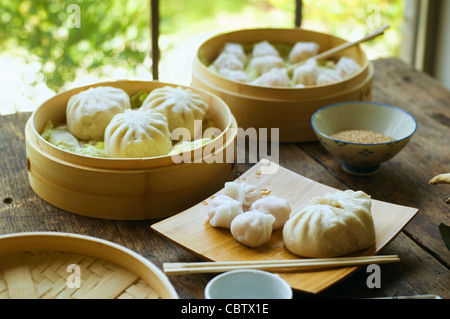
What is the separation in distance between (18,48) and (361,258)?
2.34 meters

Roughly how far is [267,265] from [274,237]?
0.16m

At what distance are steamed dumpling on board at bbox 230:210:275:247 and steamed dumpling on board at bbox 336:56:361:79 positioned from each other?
3.43ft

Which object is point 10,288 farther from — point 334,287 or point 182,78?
point 182,78

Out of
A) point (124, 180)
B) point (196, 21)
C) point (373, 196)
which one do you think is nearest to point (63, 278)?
point (124, 180)

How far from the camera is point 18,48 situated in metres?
3.03

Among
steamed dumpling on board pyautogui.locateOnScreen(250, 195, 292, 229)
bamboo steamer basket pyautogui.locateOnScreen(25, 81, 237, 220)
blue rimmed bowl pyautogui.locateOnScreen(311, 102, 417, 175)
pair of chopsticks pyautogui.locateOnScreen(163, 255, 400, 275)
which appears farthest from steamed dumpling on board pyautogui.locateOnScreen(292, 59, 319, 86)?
pair of chopsticks pyautogui.locateOnScreen(163, 255, 400, 275)

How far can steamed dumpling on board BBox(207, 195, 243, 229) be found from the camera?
150 cm

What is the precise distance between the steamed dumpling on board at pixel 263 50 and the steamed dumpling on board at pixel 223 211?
1129mm

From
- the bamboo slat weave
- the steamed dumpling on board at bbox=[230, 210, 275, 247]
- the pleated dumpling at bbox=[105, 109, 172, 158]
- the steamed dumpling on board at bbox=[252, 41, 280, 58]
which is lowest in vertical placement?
the bamboo slat weave

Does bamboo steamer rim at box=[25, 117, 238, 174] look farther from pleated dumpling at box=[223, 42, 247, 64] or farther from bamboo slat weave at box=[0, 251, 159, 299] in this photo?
pleated dumpling at box=[223, 42, 247, 64]

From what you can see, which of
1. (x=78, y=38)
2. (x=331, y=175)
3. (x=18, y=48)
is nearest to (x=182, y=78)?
(x=78, y=38)

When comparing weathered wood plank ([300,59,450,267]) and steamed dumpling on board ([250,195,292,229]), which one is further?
weathered wood plank ([300,59,450,267])

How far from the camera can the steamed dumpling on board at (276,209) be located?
1.51 m
